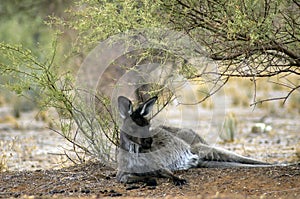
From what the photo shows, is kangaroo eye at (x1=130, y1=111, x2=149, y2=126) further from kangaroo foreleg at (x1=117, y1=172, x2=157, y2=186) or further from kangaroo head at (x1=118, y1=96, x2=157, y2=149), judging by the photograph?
kangaroo foreleg at (x1=117, y1=172, x2=157, y2=186)

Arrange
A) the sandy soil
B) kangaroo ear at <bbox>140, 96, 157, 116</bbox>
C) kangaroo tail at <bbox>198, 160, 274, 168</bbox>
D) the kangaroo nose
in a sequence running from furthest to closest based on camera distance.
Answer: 1. kangaroo tail at <bbox>198, 160, 274, 168</bbox>
2. the kangaroo nose
3. kangaroo ear at <bbox>140, 96, 157, 116</bbox>
4. the sandy soil

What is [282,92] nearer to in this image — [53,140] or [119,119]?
[53,140]

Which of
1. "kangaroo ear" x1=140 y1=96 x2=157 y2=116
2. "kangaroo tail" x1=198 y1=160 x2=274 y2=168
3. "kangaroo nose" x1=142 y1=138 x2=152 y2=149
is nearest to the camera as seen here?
"kangaroo ear" x1=140 y1=96 x2=157 y2=116

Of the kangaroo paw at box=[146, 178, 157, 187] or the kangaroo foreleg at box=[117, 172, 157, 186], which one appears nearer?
the kangaroo paw at box=[146, 178, 157, 187]

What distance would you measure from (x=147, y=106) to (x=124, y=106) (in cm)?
33

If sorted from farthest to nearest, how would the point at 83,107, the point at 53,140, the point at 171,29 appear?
1. the point at 53,140
2. the point at 83,107
3. the point at 171,29

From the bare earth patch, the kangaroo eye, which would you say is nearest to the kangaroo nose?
the kangaroo eye

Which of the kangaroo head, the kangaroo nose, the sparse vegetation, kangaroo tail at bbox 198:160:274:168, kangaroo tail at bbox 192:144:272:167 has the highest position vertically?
the sparse vegetation

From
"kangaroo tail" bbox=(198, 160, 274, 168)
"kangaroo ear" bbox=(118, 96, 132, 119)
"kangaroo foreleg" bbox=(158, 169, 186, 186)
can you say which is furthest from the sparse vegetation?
"kangaroo foreleg" bbox=(158, 169, 186, 186)

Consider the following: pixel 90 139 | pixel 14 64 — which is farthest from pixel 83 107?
pixel 14 64

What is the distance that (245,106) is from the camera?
20.9 m

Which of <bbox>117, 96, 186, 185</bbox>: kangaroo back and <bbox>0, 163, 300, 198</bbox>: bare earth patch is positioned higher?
<bbox>117, 96, 186, 185</bbox>: kangaroo back

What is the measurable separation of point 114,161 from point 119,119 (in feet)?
2.38

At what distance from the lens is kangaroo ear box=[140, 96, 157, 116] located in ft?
25.0
